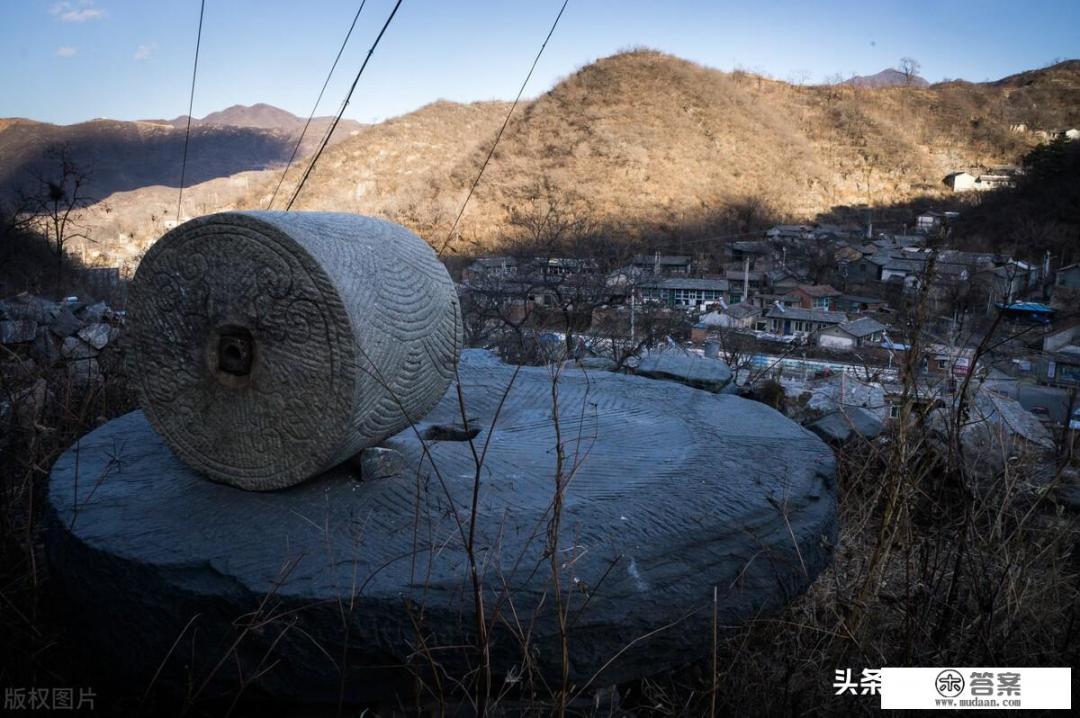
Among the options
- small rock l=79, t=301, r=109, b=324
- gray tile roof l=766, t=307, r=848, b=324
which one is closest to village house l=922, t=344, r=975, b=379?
gray tile roof l=766, t=307, r=848, b=324

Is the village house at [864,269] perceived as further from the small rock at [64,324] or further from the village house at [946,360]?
the small rock at [64,324]

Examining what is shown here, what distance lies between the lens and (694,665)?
8.19 ft

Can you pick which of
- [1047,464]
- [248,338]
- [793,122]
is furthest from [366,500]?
[793,122]

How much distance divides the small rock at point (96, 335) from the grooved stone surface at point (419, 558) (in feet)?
11.9

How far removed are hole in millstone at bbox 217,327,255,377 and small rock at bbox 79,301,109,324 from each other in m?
5.09

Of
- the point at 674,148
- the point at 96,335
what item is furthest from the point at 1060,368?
the point at 674,148

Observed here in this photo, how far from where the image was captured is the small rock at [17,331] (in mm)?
5844

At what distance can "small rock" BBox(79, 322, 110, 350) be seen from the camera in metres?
6.02

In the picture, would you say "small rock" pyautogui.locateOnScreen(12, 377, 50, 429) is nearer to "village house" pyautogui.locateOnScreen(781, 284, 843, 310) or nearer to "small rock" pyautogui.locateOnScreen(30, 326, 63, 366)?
"small rock" pyautogui.locateOnScreen(30, 326, 63, 366)

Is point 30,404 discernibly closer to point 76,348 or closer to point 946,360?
point 76,348

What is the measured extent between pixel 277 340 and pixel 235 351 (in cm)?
19

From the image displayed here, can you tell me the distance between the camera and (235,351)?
96.6 inches

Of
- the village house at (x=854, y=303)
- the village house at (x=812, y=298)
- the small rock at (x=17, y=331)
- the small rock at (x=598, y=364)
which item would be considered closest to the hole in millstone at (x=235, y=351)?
the small rock at (x=598, y=364)

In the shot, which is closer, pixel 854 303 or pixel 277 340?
pixel 277 340
